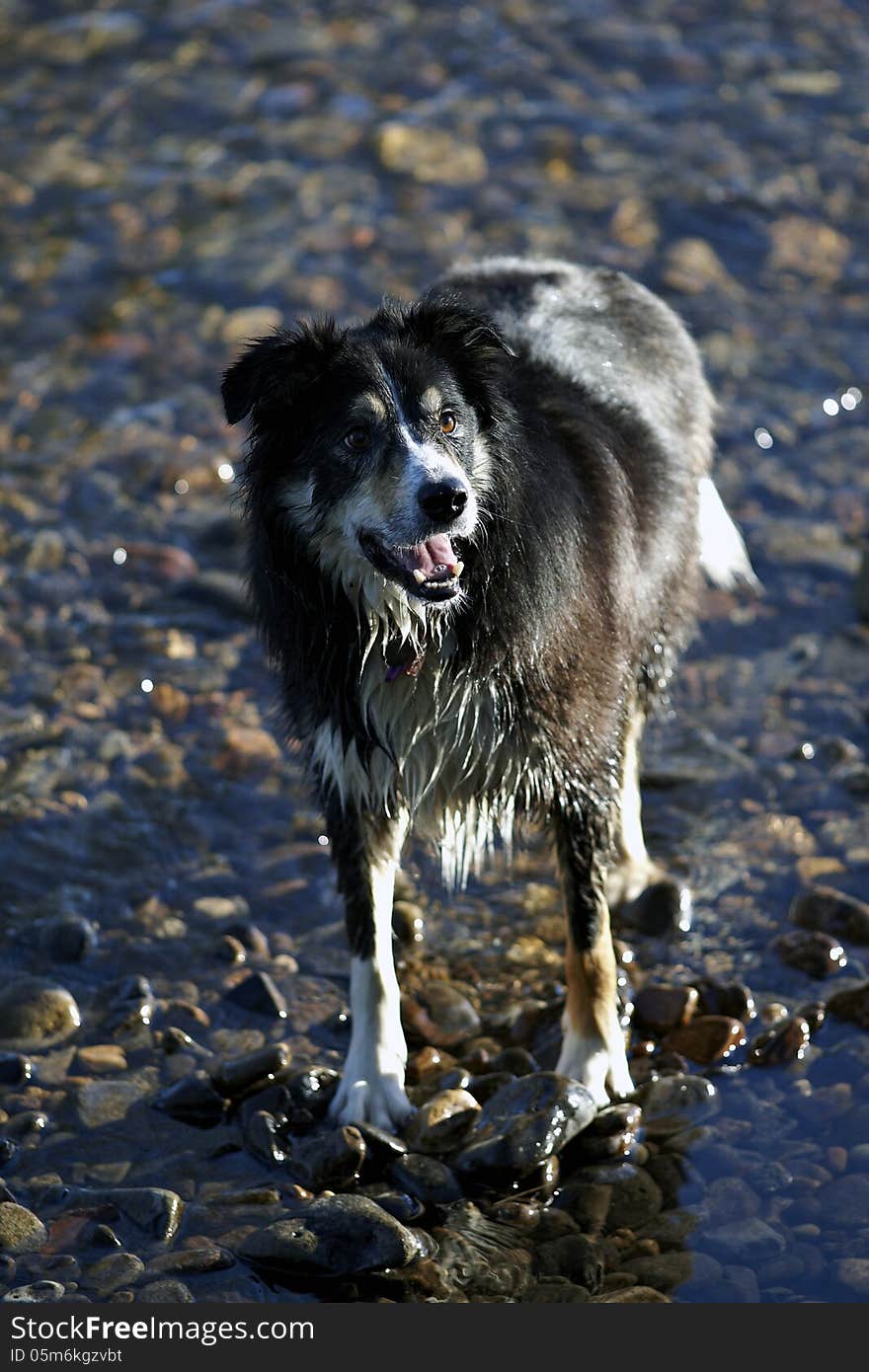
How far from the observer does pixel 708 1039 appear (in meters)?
5.32

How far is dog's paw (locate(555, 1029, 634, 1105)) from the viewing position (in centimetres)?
512

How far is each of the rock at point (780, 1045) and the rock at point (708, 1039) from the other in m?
0.07

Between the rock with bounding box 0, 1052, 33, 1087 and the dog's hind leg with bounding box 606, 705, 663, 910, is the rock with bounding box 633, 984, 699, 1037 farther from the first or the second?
the rock with bounding box 0, 1052, 33, 1087

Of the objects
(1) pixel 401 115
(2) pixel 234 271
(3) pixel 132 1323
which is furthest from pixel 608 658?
(1) pixel 401 115

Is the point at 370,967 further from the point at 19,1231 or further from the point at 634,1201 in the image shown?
the point at 19,1231

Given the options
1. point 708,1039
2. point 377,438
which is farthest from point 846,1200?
point 377,438

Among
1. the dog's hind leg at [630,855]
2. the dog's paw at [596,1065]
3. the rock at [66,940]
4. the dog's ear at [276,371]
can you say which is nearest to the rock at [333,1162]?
the dog's paw at [596,1065]

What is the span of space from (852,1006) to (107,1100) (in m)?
2.31

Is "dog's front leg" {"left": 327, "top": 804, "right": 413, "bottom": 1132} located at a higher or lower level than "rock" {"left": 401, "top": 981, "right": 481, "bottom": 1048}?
higher

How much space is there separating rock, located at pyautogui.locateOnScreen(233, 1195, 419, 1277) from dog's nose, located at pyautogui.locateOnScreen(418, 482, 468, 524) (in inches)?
72.2

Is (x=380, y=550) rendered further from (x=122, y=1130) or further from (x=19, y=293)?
(x=19, y=293)

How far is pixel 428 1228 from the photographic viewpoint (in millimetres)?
4707

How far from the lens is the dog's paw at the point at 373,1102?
5059mm

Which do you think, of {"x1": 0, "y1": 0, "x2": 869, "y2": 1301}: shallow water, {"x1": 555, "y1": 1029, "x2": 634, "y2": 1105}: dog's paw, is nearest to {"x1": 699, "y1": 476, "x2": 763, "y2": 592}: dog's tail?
{"x1": 0, "y1": 0, "x2": 869, "y2": 1301}: shallow water
